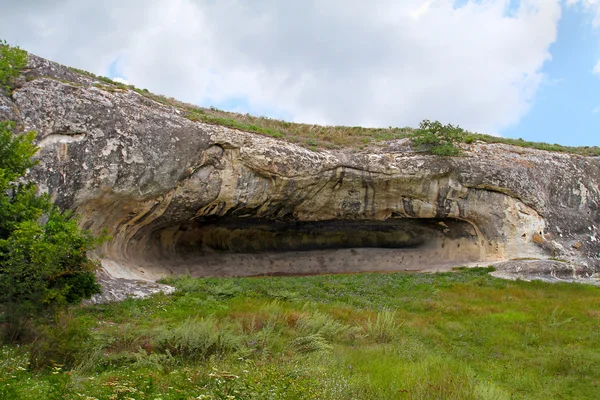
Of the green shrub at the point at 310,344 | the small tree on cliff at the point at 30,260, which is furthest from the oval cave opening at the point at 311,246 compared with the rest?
the green shrub at the point at 310,344

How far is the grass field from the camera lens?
579cm

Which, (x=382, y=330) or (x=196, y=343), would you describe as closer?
(x=196, y=343)

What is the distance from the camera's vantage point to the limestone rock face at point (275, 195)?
1432cm

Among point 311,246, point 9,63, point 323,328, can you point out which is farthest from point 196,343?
point 311,246

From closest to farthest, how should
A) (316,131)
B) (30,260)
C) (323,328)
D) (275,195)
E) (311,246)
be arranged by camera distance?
(30,260) < (323,328) < (275,195) < (316,131) < (311,246)

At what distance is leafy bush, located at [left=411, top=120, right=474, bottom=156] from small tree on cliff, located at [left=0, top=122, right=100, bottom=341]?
16.6m

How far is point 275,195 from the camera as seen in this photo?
19.8 metres

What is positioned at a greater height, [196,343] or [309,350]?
[196,343]

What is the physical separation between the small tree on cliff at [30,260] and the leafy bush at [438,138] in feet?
54.4

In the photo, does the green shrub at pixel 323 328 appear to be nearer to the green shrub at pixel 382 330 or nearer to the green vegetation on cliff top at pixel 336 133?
the green shrub at pixel 382 330

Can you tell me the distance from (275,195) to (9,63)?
10830mm

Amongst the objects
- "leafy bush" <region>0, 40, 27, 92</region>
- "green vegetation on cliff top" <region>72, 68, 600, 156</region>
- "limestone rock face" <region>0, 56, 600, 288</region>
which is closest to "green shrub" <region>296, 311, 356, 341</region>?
"limestone rock face" <region>0, 56, 600, 288</region>

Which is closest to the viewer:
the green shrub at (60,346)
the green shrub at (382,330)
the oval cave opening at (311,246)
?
the green shrub at (60,346)

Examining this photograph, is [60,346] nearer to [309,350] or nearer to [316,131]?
[309,350]
